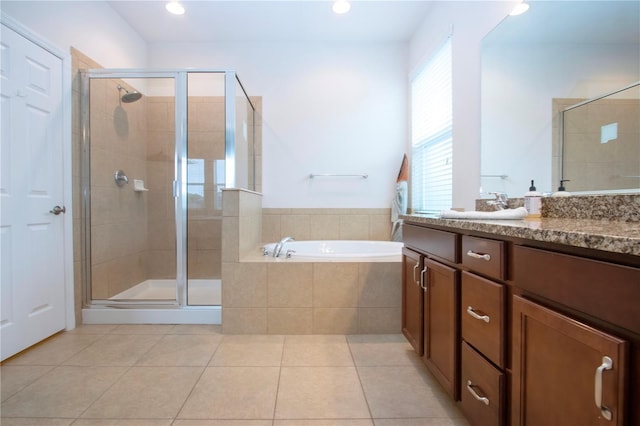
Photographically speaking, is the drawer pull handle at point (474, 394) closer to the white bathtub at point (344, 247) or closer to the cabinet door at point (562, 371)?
the cabinet door at point (562, 371)

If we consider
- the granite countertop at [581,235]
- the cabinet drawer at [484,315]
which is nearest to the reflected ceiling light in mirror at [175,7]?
the granite countertop at [581,235]

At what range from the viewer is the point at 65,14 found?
7.02 feet

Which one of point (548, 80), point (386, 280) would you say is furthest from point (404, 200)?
point (548, 80)

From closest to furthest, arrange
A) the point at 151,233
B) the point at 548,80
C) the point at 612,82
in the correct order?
the point at 612,82 < the point at 548,80 < the point at 151,233

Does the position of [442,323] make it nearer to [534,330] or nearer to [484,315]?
[484,315]

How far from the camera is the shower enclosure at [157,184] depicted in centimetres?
235

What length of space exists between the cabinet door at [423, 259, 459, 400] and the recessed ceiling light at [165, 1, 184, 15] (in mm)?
2879

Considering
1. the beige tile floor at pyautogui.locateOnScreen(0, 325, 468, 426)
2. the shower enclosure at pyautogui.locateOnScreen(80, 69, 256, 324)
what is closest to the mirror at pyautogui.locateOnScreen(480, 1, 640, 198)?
the beige tile floor at pyautogui.locateOnScreen(0, 325, 468, 426)

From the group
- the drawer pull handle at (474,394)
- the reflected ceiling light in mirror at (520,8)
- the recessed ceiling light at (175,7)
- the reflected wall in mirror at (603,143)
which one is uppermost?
the recessed ceiling light at (175,7)

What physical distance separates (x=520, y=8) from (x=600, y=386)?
181cm

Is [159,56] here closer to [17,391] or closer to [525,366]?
[17,391]

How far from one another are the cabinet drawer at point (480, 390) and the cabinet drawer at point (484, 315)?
0.04 meters

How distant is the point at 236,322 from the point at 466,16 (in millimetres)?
2662

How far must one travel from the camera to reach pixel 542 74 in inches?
56.8
